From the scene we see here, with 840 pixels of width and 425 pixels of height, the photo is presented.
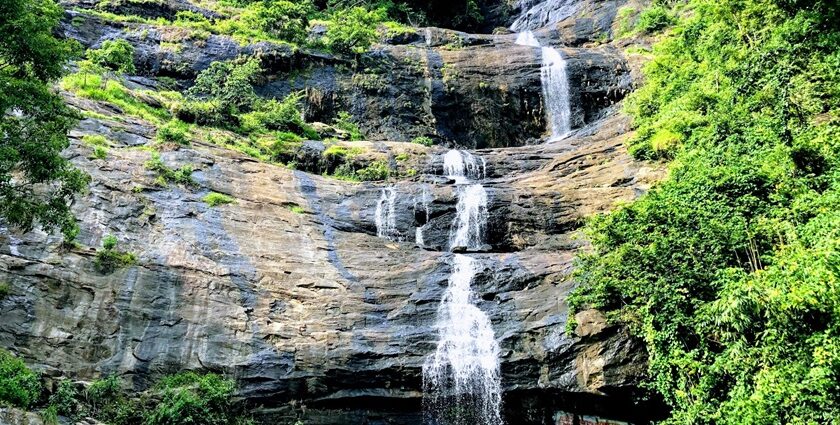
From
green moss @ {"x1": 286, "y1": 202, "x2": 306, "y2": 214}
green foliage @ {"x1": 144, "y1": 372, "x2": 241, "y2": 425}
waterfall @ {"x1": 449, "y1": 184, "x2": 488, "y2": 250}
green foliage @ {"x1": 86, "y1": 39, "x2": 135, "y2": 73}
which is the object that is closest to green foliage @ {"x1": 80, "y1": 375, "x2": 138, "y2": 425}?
green foliage @ {"x1": 144, "y1": 372, "x2": 241, "y2": 425}

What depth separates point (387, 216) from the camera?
64.2 feet

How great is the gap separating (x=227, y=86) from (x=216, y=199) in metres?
10.3

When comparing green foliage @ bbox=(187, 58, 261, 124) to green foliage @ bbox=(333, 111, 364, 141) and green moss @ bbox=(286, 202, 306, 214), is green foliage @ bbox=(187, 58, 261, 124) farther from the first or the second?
green moss @ bbox=(286, 202, 306, 214)

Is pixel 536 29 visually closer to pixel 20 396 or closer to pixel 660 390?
pixel 660 390

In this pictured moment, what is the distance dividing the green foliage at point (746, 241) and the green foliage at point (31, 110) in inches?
449

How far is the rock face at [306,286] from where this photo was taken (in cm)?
1355

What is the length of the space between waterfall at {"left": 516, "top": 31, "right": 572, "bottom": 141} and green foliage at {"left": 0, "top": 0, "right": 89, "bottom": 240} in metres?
22.2

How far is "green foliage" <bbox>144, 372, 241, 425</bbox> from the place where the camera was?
1230 centimetres

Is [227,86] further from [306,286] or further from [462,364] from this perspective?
[462,364]

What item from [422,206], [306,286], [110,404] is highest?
[422,206]

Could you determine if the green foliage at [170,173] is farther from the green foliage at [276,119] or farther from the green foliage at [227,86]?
the green foliage at [227,86]

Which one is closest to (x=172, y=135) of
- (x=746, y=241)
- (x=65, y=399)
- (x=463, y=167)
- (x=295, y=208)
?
(x=295, y=208)

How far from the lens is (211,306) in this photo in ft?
47.6

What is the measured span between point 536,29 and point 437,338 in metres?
29.3
